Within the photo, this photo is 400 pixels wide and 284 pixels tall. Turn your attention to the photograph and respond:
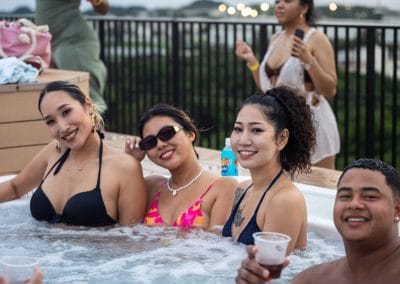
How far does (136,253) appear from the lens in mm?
4828

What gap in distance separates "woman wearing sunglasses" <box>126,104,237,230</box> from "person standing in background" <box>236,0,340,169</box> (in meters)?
1.81

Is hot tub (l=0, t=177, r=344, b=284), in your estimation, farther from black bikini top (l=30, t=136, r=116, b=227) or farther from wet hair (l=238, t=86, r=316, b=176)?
wet hair (l=238, t=86, r=316, b=176)

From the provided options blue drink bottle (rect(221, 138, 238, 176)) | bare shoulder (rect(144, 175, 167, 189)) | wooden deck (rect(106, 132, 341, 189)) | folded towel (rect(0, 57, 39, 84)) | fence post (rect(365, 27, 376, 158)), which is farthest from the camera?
fence post (rect(365, 27, 376, 158))

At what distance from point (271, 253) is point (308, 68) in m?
3.83

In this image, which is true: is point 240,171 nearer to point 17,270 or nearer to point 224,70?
point 17,270

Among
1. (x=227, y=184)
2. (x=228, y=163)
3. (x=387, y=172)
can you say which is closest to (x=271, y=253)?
(x=387, y=172)

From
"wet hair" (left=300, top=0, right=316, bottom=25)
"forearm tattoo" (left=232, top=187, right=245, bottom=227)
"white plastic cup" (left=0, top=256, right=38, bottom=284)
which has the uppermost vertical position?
"wet hair" (left=300, top=0, right=316, bottom=25)

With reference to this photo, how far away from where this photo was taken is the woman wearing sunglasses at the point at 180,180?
4.79 m

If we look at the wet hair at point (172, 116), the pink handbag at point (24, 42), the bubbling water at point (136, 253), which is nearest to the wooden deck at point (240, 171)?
the bubbling water at point (136, 253)

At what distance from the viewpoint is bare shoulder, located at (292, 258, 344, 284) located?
326 centimetres

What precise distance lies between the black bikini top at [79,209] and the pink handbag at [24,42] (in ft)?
8.04

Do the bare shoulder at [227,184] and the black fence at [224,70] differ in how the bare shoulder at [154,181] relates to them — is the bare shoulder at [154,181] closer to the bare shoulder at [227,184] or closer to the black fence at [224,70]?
the bare shoulder at [227,184]

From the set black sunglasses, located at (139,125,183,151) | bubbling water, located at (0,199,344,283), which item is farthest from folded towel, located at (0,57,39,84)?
black sunglasses, located at (139,125,183,151)

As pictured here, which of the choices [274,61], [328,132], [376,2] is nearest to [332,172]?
[328,132]
